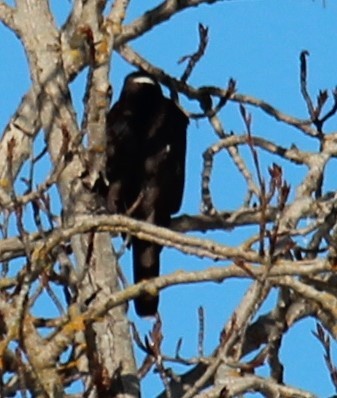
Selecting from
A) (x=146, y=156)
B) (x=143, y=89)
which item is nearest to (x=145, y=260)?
(x=146, y=156)

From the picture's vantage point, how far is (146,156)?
8125 mm

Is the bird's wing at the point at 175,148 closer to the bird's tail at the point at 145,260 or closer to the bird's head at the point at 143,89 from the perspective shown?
the bird's head at the point at 143,89

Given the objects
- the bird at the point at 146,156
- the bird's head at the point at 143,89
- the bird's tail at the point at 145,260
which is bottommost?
the bird's tail at the point at 145,260

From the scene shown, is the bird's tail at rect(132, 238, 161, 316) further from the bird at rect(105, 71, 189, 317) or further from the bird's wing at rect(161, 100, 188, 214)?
the bird's wing at rect(161, 100, 188, 214)

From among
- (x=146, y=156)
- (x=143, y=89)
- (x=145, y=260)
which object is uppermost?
(x=143, y=89)

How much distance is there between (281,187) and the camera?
497 cm

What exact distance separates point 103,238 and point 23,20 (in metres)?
1.11

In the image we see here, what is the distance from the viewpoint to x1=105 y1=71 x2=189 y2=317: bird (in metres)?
7.94

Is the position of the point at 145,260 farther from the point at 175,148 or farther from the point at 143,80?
the point at 143,80

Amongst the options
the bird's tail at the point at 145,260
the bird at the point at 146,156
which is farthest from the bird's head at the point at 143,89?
the bird's tail at the point at 145,260

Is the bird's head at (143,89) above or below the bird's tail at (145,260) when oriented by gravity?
above

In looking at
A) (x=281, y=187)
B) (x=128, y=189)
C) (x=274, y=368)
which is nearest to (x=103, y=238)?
(x=274, y=368)

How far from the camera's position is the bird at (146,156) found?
7938 millimetres

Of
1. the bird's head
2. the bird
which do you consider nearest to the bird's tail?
the bird
